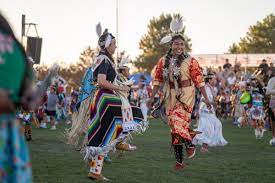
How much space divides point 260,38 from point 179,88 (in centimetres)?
7351

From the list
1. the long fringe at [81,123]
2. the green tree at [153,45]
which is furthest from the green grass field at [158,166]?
the green tree at [153,45]

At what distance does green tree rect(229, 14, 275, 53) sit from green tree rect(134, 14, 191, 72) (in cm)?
754

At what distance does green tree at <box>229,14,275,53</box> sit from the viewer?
3081 inches

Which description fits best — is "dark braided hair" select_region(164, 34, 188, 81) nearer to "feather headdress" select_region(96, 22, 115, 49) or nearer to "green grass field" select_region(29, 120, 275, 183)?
"feather headdress" select_region(96, 22, 115, 49)

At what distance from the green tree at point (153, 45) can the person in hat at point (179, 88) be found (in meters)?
69.5

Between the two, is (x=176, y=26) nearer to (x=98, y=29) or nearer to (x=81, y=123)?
(x=98, y=29)

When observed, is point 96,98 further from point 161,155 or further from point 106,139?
point 161,155

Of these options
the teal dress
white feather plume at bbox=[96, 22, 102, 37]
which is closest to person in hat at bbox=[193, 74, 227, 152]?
white feather plume at bbox=[96, 22, 102, 37]

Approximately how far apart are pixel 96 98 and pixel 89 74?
2.72 metres

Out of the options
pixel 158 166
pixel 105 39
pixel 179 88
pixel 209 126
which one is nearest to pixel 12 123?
pixel 105 39

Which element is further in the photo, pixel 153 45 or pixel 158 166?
pixel 153 45

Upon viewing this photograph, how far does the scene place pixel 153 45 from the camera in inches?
3285

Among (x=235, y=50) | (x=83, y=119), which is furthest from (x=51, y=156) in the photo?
(x=235, y=50)

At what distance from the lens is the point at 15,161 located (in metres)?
2.82
